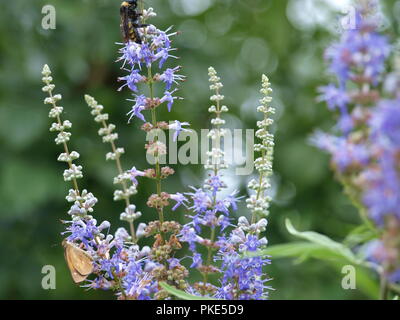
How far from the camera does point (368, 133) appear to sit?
110 cm

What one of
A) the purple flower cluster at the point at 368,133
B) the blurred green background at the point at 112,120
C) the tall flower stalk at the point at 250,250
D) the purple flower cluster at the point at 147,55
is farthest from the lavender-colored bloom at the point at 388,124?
the blurred green background at the point at 112,120

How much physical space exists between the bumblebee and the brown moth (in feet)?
2.23

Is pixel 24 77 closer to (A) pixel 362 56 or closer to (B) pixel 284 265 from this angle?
(B) pixel 284 265

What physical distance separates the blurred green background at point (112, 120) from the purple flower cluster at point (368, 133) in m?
3.77

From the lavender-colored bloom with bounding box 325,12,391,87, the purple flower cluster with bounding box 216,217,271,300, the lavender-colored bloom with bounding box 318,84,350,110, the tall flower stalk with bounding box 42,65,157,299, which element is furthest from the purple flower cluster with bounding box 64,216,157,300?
the lavender-colored bloom with bounding box 325,12,391,87

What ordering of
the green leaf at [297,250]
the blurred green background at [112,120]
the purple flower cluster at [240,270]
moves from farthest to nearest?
the blurred green background at [112,120]
the purple flower cluster at [240,270]
the green leaf at [297,250]

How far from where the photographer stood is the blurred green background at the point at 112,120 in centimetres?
537

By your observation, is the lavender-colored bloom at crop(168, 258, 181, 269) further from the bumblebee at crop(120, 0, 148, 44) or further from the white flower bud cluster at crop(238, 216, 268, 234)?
the bumblebee at crop(120, 0, 148, 44)

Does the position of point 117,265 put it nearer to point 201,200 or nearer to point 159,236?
point 159,236

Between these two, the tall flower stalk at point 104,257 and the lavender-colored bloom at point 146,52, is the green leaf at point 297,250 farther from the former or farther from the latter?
the lavender-colored bloom at point 146,52

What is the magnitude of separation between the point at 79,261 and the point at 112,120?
162 inches

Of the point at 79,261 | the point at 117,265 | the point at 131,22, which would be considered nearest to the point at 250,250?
the point at 117,265

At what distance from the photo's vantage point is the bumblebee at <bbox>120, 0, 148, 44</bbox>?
2098 mm

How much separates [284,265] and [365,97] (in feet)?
14.6
